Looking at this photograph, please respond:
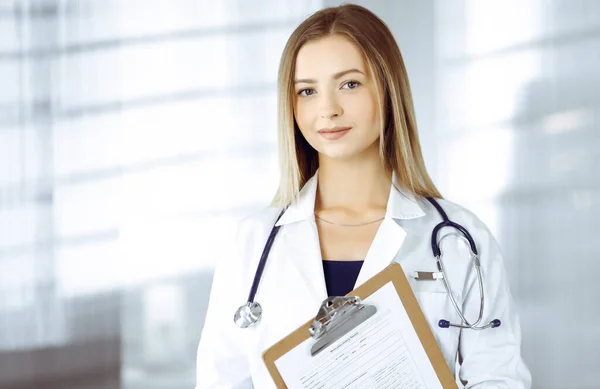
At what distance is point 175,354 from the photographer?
2.92m

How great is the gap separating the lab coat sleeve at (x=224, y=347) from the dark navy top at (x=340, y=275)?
164 millimetres

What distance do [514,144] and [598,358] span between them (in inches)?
33.0

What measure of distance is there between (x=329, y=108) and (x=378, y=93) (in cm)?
10

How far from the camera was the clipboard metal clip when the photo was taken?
1180 mm

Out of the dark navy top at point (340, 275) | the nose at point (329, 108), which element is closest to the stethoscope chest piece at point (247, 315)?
the dark navy top at point (340, 275)

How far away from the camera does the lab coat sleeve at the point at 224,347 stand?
4.60 feet

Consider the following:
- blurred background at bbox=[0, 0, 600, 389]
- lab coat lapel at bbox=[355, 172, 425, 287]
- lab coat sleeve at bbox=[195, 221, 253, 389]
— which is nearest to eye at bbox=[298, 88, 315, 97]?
lab coat lapel at bbox=[355, 172, 425, 287]

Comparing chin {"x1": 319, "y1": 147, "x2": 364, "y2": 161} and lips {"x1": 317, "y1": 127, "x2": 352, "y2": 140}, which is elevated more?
lips {"x1": 317, "y1": 127, "x2": 352, "y2": 140}

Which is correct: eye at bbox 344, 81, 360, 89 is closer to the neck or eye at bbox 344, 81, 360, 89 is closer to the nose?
the nose

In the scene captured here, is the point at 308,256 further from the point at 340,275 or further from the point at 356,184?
the point at 356,184

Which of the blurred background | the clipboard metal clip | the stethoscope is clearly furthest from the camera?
the blurred background

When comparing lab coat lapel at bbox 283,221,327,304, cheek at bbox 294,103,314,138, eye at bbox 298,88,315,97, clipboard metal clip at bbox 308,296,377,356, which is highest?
eye at bbox 298,88,315,97

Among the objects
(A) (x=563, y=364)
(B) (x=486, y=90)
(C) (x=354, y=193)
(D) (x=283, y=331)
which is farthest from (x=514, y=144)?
(D) (x=283, y=331)

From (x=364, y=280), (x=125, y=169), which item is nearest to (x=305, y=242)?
(x=364, y=280)
